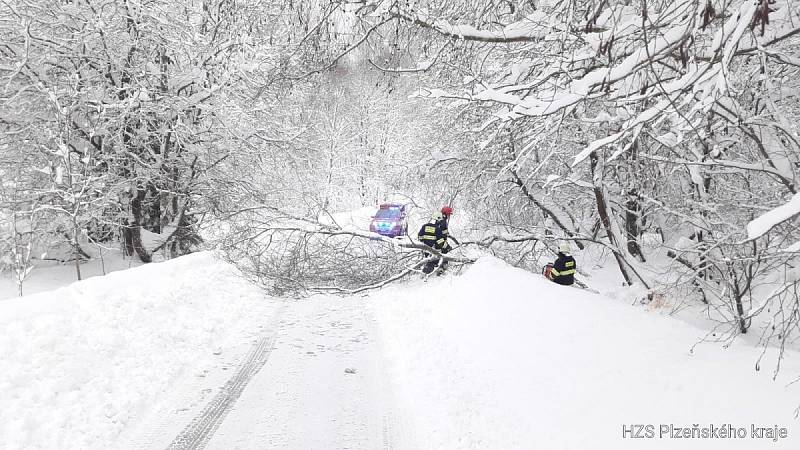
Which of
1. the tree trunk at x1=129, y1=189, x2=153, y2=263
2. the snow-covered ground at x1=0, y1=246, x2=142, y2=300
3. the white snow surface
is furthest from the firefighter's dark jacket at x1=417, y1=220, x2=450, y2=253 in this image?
the tree trunk at x1=129, y1=189, x2=153, y2=263

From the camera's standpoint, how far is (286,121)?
19750mm

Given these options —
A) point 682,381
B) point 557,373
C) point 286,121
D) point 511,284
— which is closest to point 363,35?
point 557,373

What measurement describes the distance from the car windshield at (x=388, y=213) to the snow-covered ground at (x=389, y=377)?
14.0 metres

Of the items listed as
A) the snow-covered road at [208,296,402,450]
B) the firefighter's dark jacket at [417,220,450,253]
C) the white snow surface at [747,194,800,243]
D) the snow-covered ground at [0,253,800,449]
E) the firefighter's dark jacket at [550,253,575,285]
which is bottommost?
the snow-covered road at [208,296,402,450]

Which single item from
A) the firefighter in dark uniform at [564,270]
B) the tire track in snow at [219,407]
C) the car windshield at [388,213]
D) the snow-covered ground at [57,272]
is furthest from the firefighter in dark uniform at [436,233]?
the car windshield at [388,213]

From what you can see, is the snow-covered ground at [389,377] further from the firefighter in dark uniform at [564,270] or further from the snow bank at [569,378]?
the firefighter in dark uniform at [564,270]

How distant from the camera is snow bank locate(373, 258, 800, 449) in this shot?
11.9 ft

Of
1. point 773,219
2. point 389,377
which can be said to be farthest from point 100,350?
point 773,219

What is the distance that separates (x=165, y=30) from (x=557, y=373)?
49.0 ft

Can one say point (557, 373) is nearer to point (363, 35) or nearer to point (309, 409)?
point (309, 409)

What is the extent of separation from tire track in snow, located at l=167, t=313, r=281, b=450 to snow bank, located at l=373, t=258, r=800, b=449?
6.33 ft

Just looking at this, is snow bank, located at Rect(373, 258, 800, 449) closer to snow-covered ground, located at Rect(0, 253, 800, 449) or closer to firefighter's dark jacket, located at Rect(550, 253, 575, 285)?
snow-covered ground, located at Rect(0, 253, 800, 449)

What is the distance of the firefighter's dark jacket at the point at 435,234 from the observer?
36.4 ft

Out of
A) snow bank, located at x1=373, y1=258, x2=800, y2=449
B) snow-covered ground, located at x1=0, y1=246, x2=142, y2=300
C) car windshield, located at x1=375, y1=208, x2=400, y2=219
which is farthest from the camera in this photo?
car windshield, located at x1=375, y1=208, x2=400, y2=219
